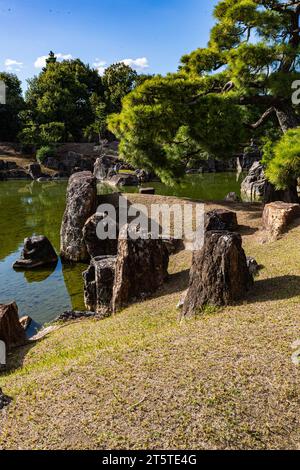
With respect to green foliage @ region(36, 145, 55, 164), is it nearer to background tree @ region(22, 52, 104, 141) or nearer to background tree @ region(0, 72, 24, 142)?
background tree @ region(22, 52, 104, 141)

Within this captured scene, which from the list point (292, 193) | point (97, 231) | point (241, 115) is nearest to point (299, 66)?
point (241, 115)

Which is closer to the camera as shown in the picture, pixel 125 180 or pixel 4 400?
pixel 4 400

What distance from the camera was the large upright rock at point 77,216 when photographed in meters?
20.2

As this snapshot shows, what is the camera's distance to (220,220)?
1717 cm

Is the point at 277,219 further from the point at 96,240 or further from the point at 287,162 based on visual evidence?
the point at 96,240

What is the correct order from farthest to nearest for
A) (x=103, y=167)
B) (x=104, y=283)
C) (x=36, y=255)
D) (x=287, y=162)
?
(x=103, y=167)
(x=36, y=255)
(x=287, y=162)
(x=104, y=283)

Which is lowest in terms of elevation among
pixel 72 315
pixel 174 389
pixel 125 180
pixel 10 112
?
pixel 72 315

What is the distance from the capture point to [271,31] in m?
17.4

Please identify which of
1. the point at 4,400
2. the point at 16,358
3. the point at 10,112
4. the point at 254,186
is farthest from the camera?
the point at 10,112

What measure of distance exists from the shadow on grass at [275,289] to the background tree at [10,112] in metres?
70.6

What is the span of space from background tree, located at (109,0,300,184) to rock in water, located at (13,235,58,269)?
6671mm

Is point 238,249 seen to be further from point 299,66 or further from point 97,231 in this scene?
point 299,66

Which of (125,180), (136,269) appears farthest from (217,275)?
(125,180)

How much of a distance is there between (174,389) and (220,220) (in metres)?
11.9
